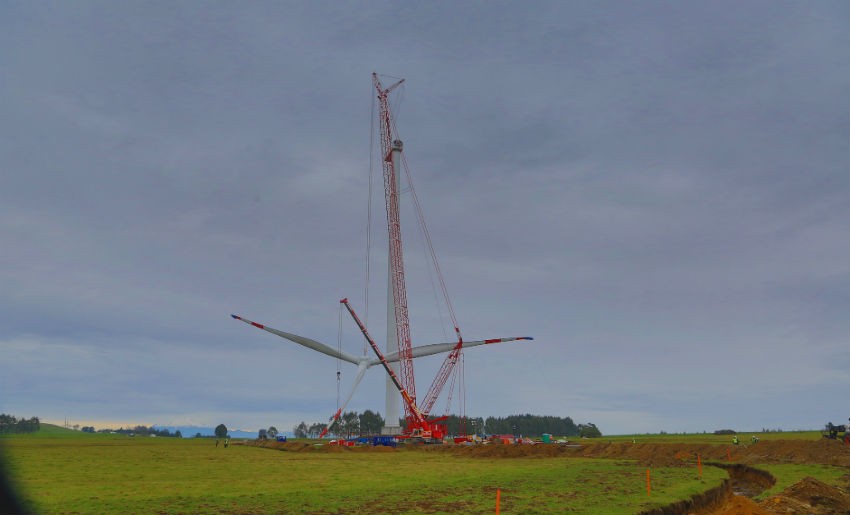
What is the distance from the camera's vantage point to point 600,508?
3241 cm

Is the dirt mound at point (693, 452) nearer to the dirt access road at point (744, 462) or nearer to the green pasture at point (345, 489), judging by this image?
the dirt access road at point (744, 462)

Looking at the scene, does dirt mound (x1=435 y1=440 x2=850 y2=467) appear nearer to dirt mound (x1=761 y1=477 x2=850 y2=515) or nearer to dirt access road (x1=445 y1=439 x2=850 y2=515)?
dirt access road (x1=445 y1=439 x2=850 y2=515)

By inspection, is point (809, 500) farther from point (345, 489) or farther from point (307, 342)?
point (307, 342)

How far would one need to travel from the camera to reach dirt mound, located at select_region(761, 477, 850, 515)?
34188mm

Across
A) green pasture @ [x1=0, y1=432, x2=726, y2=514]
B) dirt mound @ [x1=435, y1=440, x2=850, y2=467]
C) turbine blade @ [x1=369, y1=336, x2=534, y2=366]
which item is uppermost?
turbine blade @ [x1=369, y1=336, x2=534, y2=366]

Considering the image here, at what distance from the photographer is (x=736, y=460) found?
75188mm

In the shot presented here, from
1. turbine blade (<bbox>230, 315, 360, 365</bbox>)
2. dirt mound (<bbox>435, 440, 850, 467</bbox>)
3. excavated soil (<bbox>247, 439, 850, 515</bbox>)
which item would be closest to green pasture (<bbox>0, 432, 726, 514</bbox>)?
excavated soil (<bbox>247, 439, 850, 515</bbox>)

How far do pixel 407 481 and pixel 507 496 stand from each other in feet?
43.1

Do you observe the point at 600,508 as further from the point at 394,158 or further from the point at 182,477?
the point at 394,158

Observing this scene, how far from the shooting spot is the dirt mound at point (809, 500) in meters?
34.2

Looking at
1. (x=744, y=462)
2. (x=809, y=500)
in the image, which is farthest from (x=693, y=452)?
(x=809, y=500)

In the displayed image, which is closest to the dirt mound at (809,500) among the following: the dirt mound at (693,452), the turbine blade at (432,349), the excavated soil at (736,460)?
the excavated soil at (736,460)

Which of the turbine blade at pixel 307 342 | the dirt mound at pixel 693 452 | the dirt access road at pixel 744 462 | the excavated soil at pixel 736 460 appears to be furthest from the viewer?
the turbine blade at pixel 307 342

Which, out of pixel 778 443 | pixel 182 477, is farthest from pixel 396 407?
pixel 182 477
